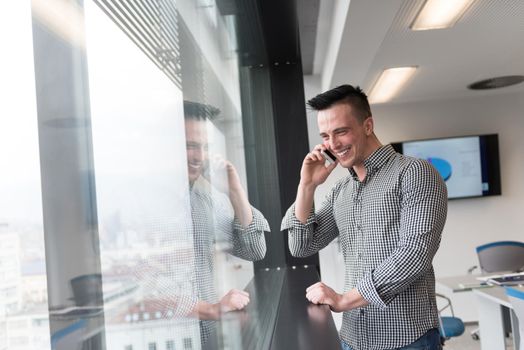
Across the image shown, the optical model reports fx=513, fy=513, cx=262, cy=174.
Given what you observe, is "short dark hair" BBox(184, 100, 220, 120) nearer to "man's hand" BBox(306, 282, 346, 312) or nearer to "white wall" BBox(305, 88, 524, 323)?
"man's hand" BBox(306, 282, 346, 312)

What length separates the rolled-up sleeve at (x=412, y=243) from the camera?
1.45 m

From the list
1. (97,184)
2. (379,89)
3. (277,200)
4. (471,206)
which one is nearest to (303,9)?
(277,200)

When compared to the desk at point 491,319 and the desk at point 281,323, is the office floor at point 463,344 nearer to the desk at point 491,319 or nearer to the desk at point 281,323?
the desk at point 491,319

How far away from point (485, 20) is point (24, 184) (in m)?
3.85

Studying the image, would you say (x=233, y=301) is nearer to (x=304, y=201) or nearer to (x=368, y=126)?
(x=304, y=201)

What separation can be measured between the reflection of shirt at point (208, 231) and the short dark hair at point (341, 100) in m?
0.56

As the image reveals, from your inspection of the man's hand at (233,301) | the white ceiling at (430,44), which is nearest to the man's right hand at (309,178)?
the man's hand at (233,301)

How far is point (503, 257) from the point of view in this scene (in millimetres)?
5004

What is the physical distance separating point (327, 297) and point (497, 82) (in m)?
5.17

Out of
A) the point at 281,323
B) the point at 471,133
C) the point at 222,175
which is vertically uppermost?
the point at 471,133

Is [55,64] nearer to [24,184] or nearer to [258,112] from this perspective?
[24,184]

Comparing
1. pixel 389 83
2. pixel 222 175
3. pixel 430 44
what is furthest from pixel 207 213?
pixel 389 83

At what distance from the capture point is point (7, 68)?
1.28 feet

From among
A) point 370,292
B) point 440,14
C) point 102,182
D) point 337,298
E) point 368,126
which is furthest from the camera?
point 440,14
